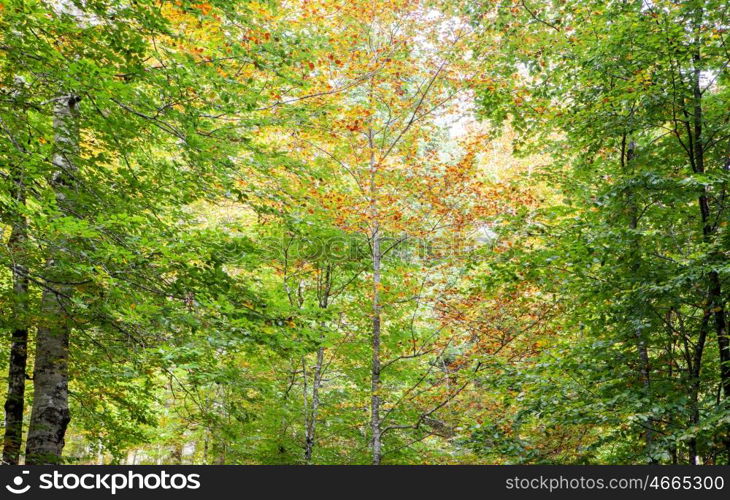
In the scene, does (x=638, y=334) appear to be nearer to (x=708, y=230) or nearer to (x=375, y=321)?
(x=708, y=230)

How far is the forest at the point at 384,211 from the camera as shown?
16.2 ft

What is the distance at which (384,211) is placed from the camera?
30.7 ft

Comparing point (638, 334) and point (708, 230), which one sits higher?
point (708, 230)

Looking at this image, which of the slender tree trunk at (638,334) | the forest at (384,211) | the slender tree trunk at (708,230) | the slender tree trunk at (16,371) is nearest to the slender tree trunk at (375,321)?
the forest at (384,211)

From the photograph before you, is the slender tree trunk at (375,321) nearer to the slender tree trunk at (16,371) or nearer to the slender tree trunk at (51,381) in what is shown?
the slender tree trunk at (51,381)

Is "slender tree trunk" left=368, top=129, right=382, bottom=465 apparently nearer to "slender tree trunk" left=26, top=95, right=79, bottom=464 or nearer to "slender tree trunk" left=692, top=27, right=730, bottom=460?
"slender tree trunk" left=26, top=95, right=79, bottom=464

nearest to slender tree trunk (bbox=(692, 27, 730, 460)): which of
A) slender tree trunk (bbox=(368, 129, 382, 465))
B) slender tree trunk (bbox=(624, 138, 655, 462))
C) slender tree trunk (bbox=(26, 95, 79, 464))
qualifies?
slender tree trunk (bbox=(624, 138, 655, 462))

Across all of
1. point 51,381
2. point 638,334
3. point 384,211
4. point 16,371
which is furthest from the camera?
point 384,211

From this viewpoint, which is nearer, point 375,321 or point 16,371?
point 16,371

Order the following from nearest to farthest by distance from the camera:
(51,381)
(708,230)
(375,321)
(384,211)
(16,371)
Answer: (708,230) < (51,381) < (16,371) < (384,211) < (375,321)

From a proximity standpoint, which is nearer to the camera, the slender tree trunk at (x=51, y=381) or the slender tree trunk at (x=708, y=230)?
the slender tree trunk at (x=708, y=230)

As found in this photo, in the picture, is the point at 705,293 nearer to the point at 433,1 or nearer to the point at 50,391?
the point at 433,1

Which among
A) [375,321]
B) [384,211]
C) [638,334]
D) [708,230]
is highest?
[384,211]

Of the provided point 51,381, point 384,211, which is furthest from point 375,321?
point 51,381
